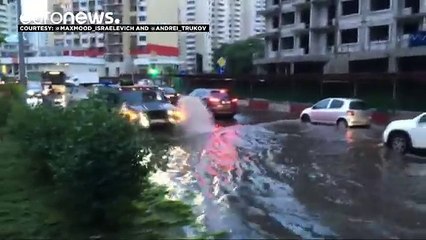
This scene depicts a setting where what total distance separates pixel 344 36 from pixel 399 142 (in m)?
40.1

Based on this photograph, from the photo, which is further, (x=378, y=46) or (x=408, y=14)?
(x=378, y=46)

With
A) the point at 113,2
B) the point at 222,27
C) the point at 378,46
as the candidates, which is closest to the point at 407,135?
the point at 378,46

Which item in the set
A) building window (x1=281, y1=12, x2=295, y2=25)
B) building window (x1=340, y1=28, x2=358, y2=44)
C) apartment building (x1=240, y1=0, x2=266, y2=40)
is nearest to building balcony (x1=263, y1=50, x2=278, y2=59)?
building window (x1=281, y1=12, x2=295, y2=25)

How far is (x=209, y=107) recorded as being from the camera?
33406 millimetres

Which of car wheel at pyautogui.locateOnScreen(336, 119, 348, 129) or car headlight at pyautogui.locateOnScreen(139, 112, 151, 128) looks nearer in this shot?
car headlight at pyautogui.locateOnScreen(139, 112, 151, 128)

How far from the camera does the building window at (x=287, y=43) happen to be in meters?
65.7

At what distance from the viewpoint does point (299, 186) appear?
12352mm

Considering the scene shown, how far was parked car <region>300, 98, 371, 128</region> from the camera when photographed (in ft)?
91.1

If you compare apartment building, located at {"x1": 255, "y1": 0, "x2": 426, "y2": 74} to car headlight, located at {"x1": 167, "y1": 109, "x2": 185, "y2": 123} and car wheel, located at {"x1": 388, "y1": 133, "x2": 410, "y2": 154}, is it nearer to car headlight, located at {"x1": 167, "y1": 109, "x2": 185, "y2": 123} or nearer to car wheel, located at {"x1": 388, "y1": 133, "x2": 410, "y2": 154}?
car headlight, located at {"x1": 167, "y1": 109, "x2": 185, "y2": 123}

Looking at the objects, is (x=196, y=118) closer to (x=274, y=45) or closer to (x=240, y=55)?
(x=274, y=45)

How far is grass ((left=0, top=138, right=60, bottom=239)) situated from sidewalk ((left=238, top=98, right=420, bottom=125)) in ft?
83.6

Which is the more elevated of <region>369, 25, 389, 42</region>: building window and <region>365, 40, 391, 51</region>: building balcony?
<region>369, 25, 389, 42</region>: building window

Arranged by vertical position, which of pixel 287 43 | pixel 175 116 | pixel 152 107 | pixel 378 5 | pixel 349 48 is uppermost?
pixel 378 5

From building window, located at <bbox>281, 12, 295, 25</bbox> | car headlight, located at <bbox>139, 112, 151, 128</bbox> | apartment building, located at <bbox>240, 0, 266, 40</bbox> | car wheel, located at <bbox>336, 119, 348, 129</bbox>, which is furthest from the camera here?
apartment building, located at <bbox>240, 0, 266, 40</bbox>
